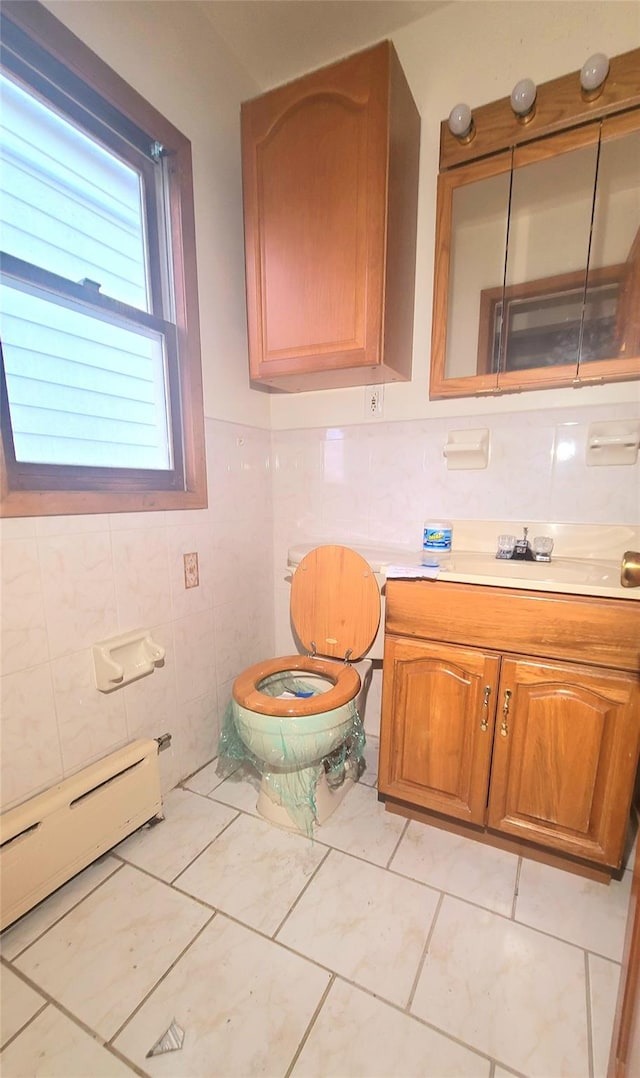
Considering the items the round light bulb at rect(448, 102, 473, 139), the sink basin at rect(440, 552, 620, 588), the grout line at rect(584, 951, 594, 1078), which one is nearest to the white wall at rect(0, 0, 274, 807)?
the round light bulb at rect(448, 102, 473, 139)

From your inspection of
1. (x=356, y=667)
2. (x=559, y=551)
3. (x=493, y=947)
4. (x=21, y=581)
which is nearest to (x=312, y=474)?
(x=356, y=667)

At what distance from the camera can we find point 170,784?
4.76 feet

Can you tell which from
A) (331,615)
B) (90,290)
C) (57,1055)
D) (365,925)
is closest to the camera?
(57,1055)

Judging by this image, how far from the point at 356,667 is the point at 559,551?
79 centimetres

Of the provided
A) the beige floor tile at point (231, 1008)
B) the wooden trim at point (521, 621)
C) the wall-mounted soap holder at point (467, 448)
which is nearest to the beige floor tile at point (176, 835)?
the beige floor tile at point (231, 1008)

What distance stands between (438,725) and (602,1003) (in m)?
0.60

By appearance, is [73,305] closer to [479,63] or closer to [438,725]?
[479,63]

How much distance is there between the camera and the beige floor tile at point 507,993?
799 millimetres

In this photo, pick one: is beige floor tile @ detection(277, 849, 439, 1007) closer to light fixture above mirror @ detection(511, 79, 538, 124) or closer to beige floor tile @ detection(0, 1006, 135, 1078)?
beige floor tile @ detection(0, 1006, 135, 1078)

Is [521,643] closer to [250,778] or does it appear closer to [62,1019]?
[250,778]

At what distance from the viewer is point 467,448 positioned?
140 cm

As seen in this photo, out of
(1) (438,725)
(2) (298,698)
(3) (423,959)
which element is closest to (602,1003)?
(3) (423,959)

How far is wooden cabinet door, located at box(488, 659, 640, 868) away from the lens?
1020mm

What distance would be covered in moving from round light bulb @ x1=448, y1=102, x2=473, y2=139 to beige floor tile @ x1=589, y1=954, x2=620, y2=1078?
2.25m
